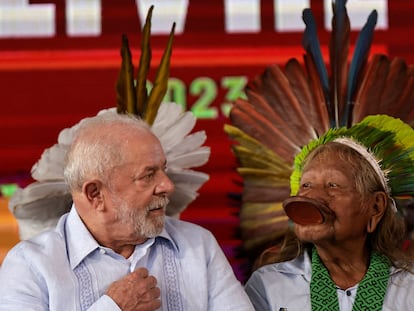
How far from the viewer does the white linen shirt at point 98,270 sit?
2223 mm

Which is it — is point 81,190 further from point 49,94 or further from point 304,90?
point 49,94

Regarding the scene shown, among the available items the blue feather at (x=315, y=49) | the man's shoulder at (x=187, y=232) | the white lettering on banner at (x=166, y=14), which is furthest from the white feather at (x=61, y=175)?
the white lettering on banner at (x=166, y=14)

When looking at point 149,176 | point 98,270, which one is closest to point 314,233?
point 149,176

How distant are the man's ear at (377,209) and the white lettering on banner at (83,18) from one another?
1.31 metres

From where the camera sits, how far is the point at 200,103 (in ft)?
11.1

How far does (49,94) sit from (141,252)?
120 centimetres

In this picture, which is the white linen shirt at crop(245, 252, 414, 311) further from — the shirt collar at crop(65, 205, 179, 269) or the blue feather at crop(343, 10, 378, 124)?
the blue feather at crop(343, 10, 378, 124)

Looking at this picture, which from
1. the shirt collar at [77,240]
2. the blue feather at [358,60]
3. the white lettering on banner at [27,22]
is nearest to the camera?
the shirt collar at [77,240]

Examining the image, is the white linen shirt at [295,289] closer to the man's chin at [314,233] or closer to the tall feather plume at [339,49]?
the man's chin at [314,233]

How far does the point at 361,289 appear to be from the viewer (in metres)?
2.44

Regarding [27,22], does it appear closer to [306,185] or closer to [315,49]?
[315,49]

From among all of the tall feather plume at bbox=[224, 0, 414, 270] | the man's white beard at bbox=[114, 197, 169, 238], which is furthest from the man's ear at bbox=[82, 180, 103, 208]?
the tall feather plume at bbox=[224, 0, 414, 270]

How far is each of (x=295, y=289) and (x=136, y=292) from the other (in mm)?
505

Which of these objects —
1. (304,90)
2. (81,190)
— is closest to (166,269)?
(81,190)
